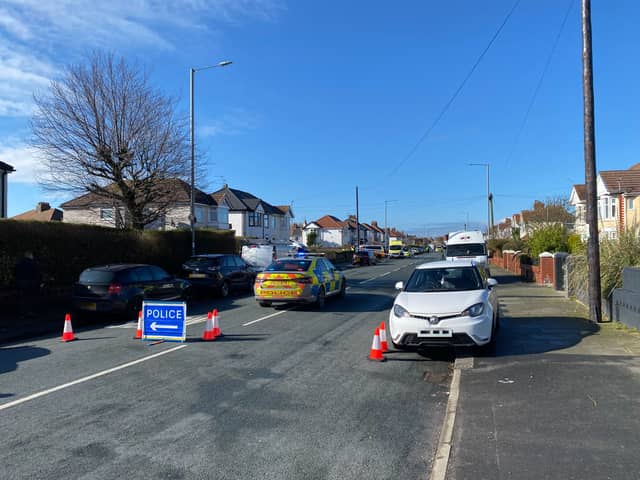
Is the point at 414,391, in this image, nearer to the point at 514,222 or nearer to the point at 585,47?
the point at 585,47

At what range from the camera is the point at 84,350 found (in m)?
9.34

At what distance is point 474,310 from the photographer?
818 cm

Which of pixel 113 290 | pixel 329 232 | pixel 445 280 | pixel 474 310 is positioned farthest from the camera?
pixel 329 232

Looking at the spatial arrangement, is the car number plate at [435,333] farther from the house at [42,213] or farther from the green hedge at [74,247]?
Answer: the house at [42,213]

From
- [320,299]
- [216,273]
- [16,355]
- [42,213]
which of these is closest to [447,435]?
[16,355]

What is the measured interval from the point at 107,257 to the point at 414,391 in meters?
14.7

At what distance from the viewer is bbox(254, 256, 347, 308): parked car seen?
13922 millimetres

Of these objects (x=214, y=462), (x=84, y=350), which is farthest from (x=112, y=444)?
(x=84, y=350)

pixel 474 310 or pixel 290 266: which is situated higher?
pixel 290 266

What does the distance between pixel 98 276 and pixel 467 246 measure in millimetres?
17315

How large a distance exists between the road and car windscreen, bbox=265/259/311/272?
409cm

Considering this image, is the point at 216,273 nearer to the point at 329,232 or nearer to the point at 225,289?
the point at 225,289

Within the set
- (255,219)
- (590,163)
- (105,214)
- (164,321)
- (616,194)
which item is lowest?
(164,321)

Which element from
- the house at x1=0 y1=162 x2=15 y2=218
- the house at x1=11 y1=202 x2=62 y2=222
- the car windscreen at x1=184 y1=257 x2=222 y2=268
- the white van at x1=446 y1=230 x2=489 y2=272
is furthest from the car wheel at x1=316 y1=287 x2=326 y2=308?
the house at x1=11 y1=202 x2=62 y2=222
